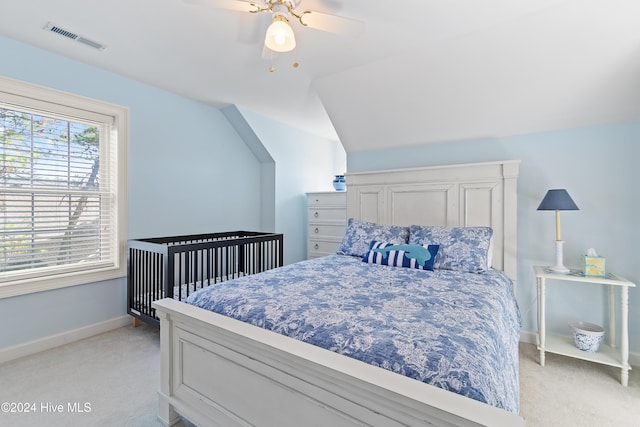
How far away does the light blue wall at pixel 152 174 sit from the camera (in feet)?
7.91

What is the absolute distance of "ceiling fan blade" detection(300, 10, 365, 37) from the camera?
168 cm

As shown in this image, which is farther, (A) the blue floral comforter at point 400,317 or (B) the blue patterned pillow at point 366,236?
(B) the blue patterned pillow at point 366,236

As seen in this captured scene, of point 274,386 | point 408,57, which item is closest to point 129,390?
point 274,386

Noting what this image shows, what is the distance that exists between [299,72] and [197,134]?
151 cm

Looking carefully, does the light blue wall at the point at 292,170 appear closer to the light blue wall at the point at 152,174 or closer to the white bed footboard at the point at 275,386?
the light blue wall at the point at 152,174

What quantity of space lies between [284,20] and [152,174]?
224cm

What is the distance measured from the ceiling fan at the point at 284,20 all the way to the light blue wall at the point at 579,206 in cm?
191

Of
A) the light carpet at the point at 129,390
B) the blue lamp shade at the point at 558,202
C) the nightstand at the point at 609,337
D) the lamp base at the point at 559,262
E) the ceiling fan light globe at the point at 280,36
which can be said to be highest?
the ceiling fan light globe at the point at 280,36

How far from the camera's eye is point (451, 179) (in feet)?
9.74

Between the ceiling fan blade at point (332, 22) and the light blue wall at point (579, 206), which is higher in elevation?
the ceiling fan blade at point (332, 22)

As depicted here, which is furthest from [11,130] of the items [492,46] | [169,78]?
[492,46]

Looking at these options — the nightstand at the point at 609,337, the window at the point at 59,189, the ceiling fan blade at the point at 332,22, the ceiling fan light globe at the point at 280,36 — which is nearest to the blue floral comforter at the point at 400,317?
the nightstand at the point at 609,337

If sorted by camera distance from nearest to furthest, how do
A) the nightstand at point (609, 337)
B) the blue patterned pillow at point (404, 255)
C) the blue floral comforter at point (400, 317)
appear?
the blue floral comforter at point (400, 317)
the nightstand at point (609, 337)
the blue patterned pillow at point (404, 255)

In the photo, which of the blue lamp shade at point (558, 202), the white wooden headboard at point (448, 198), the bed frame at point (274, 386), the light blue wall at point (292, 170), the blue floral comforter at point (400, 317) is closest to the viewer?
the bed frame at point (274, 386)
